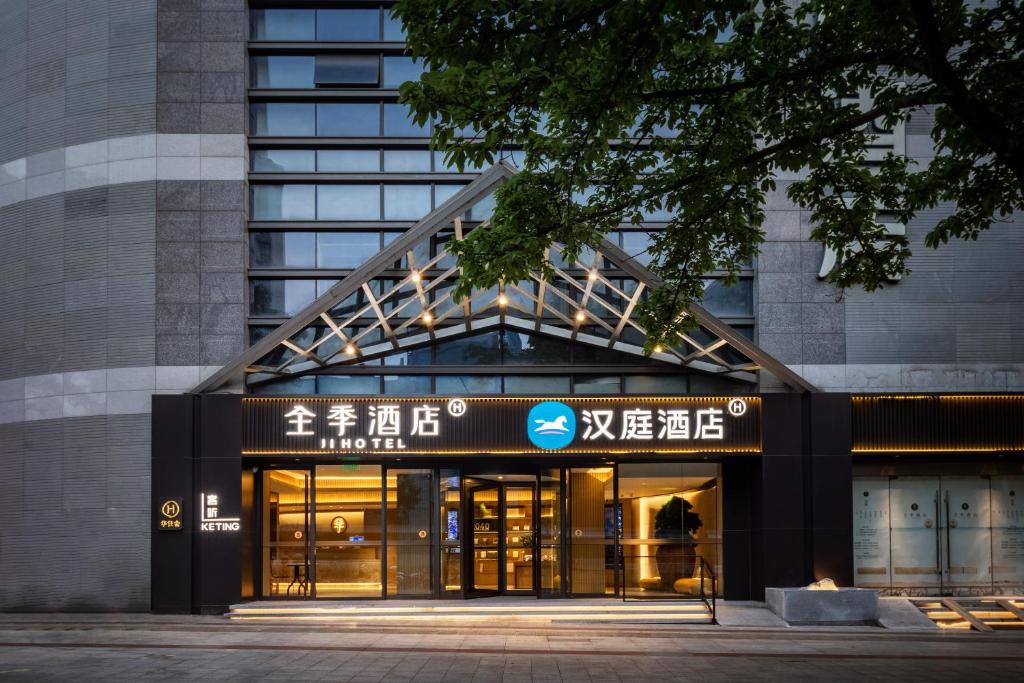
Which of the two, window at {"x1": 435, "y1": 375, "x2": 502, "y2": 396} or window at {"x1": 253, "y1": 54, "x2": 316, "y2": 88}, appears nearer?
window at {"x1": 435, "y1": 375, "x2": 502, "y2": 396}

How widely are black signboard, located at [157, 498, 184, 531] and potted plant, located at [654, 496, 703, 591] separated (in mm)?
8428

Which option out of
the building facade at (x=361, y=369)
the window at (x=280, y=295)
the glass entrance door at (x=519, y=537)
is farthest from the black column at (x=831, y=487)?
the window at (x=280, y=295)

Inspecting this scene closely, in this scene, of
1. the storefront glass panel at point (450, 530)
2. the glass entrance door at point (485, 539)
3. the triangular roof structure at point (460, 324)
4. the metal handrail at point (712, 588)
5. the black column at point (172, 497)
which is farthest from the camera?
the glass entrance door at point (485, 539)

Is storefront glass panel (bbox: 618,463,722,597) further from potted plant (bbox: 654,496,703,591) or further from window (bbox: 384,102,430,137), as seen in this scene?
window (bbox: 384,102,430,137)

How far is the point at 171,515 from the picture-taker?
16.5m

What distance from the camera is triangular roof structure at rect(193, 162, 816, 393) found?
15914 millimetres

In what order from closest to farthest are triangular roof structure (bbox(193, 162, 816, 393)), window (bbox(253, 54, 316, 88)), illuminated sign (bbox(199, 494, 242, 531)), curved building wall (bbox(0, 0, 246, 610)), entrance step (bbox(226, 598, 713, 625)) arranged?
entrance step (bbox(226, 598, 713, 625)), triangular roof structure (bbox(193, 162, 816, 393)), illuminated sign (bbox(199, 494, 242, 531)), curved building wall (bbox(0, 0, 246, 610)), window (bbox(253, 54, 316, 88))

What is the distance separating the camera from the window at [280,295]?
17547 mm

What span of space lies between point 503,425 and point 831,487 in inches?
228

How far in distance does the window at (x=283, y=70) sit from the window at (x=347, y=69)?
21cm

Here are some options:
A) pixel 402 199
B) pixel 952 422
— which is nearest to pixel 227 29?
pixel 402 199

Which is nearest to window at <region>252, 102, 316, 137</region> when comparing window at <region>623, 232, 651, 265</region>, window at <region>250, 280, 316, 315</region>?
window at <region>250, 280, 316, 315</region>

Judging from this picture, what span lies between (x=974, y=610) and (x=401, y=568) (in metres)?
9.81

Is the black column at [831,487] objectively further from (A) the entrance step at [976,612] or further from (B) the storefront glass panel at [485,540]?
(B) the storefront glass panel at [485,540]
